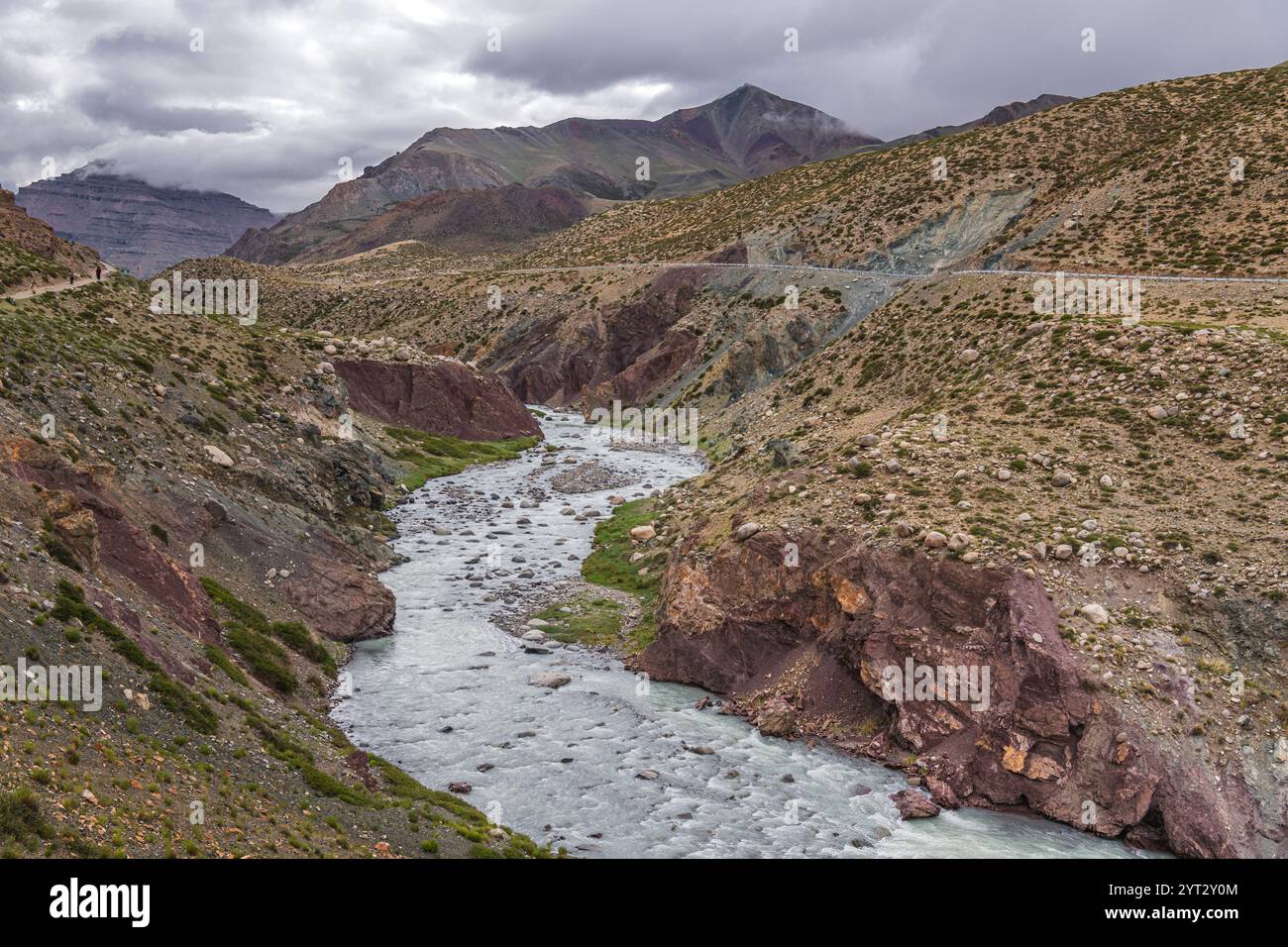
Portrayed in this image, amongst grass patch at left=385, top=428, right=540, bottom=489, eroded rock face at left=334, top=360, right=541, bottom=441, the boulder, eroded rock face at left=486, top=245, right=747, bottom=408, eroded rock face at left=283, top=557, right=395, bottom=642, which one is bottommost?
the boulder

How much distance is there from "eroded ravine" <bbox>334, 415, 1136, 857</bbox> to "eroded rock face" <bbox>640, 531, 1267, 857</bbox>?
117cm

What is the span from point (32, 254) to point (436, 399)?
3595cm

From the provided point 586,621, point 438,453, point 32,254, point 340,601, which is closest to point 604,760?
point 586,621

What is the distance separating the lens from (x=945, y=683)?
33344 mm

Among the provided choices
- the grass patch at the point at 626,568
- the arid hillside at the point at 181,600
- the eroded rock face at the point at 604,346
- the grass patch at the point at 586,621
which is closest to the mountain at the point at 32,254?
the arid hillside at the point at 181,600

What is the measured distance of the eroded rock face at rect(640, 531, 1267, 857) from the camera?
28984 mm

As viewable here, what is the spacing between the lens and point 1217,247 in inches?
2650

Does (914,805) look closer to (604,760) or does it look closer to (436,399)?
(604,760)

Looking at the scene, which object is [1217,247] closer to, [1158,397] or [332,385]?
[1158,397]

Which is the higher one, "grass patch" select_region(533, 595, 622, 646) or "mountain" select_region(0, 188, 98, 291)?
"mountain" select_region(0, 188, 98, 291)

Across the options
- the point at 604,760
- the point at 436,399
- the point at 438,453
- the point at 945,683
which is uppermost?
the point at 436,399

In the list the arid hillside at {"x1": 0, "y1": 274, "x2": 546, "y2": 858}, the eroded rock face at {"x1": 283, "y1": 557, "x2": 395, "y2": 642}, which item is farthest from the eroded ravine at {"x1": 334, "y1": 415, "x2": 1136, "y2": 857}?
the arid hillside at {"x1": 0, "y1": 274, "x2": 546, "y2": 858}

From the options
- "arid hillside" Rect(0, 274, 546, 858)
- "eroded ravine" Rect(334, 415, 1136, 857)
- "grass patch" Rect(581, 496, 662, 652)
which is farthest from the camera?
"grass patch" Rect(581, 496, 662, 652)

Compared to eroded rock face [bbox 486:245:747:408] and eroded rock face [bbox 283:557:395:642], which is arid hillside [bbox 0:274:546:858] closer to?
eroded rock face [bbox 283:557:395:642]
